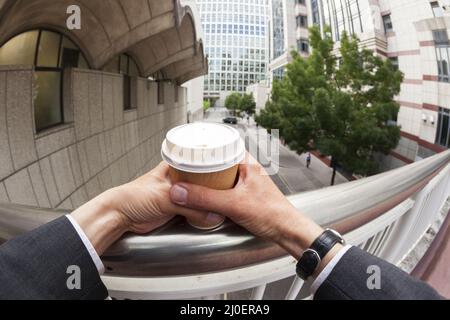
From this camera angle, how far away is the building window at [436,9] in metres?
9.30

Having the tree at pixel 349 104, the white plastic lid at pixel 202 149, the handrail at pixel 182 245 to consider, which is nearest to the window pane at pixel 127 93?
the tree at pixel 349 104

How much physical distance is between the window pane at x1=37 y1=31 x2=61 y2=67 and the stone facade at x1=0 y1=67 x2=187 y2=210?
1.25 feet

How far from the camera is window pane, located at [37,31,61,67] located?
15.9 feet

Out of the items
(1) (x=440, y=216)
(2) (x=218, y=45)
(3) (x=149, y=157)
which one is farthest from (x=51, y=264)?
(2) (x=218, y=45)

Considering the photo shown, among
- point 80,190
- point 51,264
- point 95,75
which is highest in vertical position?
point 95,75

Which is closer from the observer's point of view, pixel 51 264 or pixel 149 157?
pixel 51 264

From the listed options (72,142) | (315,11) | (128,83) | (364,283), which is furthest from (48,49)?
(315,11)

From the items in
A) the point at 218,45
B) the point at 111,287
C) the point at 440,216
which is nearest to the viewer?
the point at 111,287

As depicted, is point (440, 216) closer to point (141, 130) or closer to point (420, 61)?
point (141, 130)

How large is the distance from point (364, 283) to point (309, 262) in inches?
5.1

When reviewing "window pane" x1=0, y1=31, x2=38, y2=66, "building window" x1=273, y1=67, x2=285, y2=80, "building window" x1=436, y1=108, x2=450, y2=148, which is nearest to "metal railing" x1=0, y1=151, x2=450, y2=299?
"window pane" x1=0, y1=31, x2=38, y2=66

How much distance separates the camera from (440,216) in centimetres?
284

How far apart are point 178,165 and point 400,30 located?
1385 cm

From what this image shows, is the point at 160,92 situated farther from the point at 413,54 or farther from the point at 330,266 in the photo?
the point at 330,266
